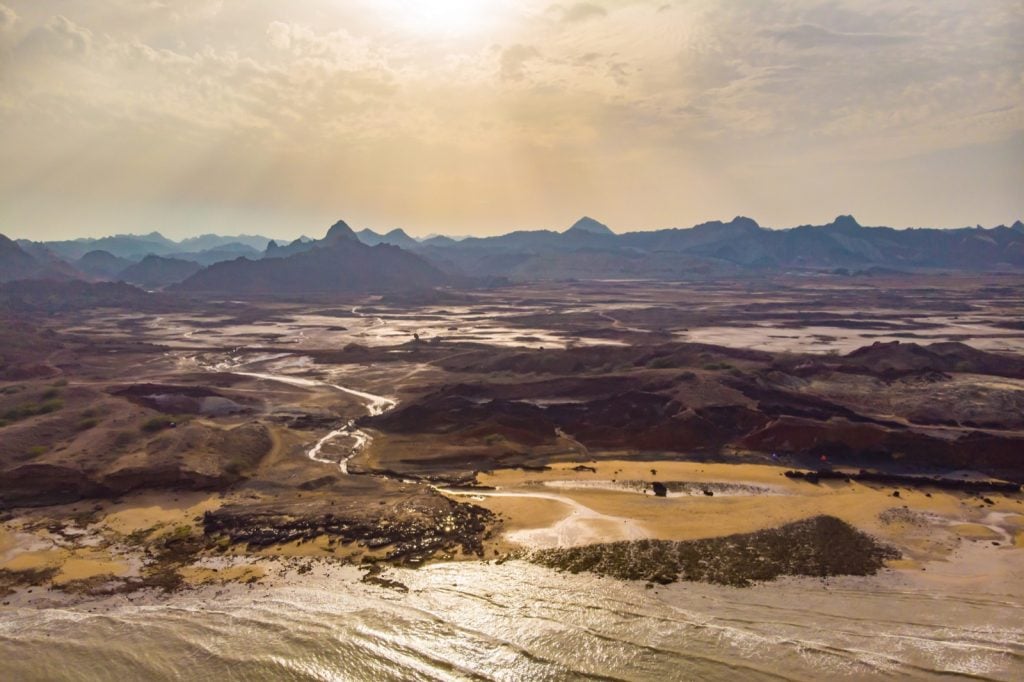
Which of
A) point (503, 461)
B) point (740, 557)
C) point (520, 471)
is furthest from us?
point (503, 461)

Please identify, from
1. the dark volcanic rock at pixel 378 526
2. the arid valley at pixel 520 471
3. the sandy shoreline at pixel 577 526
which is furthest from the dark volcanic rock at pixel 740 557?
the dark volcanic rock at pixel 378 526

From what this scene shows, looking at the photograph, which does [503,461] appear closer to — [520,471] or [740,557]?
[520,471]

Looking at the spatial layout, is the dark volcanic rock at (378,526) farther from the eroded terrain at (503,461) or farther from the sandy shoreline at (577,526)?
the sandy shoreline at (577,526)

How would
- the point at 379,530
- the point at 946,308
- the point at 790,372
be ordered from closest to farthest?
the point at 379,530
the point at 790,372
the point at 946,308

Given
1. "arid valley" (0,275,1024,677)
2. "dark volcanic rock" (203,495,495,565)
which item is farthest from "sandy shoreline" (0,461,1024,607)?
"dark volcanic rock" (203,495,495,565)

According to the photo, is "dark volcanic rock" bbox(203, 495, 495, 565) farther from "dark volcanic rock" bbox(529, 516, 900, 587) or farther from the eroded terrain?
"dark volcanic rock" bbox(529, 516, 900, 587)

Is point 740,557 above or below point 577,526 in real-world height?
above

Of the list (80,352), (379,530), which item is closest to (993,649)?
(379,530)

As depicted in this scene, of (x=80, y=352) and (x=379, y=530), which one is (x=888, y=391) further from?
(x=80, y=352)

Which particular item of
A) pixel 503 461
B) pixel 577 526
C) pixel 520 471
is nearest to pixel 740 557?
pixel 577 526

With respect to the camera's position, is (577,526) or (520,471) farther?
(520,471)

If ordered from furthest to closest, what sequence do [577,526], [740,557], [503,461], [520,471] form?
[503,461] < [520,471] < [577,526] < [740,557]
